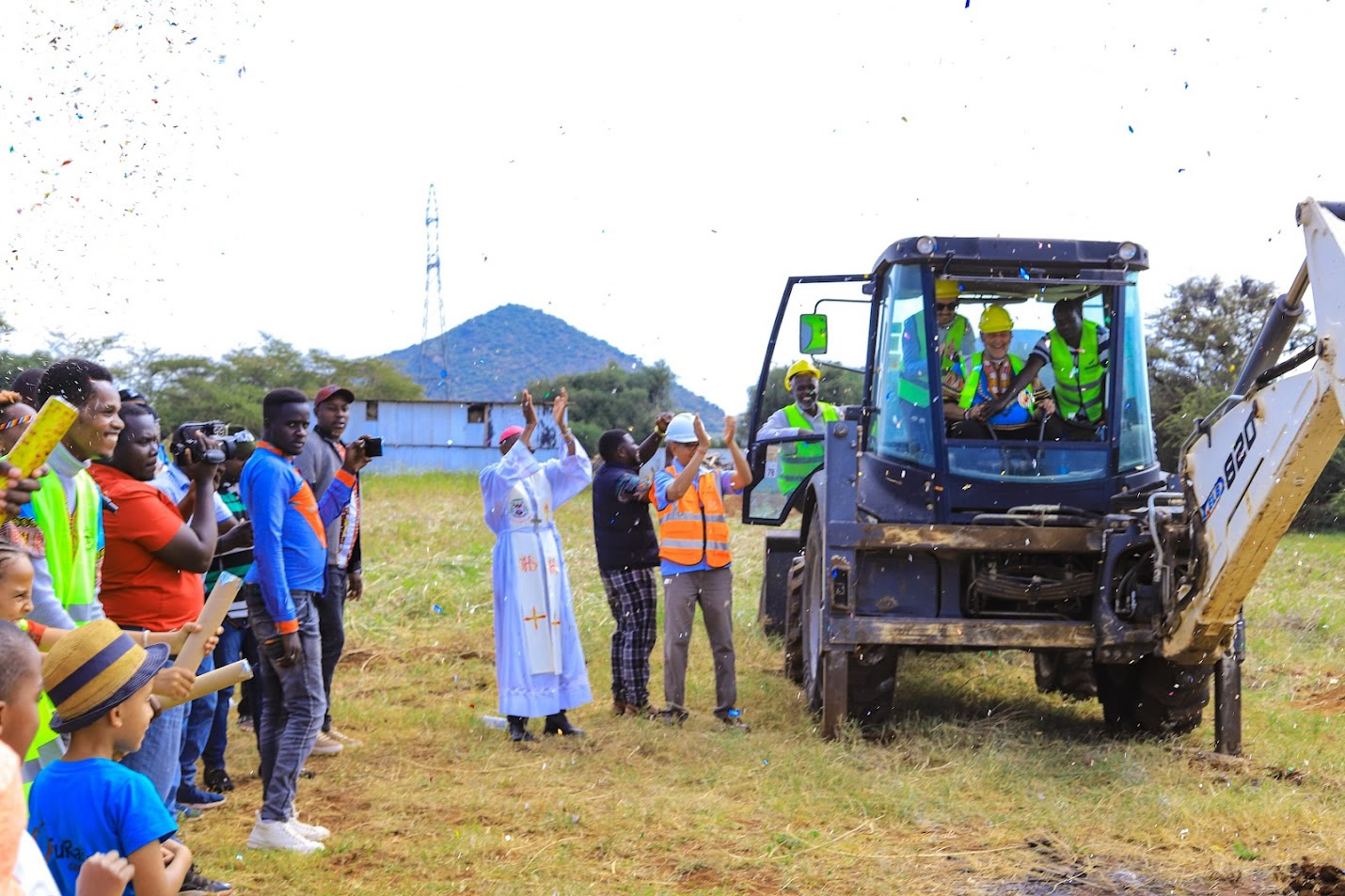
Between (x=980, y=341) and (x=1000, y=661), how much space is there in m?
3.62

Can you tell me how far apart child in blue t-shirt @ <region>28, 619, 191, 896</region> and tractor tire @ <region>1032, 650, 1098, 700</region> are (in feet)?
19.8

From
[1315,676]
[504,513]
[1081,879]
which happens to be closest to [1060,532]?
[1081,879]

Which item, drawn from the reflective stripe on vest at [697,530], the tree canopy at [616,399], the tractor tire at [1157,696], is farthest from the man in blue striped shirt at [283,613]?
the tree canopy at [616,399]

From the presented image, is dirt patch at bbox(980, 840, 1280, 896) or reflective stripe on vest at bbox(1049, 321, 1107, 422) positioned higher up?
reflective stripe on vest at bbox(1049, 321, 1107, 422)

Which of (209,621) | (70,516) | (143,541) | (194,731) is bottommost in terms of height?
(194,731)

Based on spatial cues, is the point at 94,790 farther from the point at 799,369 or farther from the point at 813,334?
the point at 799,369

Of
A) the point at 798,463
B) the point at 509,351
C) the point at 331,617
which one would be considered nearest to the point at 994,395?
the point at 798,463

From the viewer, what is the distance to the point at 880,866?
519 centimetres

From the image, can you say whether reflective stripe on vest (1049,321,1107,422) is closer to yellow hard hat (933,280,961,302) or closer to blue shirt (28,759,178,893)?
yellow hard hat (933,280,961,302)

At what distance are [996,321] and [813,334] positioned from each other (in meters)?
1.02

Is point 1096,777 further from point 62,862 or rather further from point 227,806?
point 62,862

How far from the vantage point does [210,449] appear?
5.03 metres

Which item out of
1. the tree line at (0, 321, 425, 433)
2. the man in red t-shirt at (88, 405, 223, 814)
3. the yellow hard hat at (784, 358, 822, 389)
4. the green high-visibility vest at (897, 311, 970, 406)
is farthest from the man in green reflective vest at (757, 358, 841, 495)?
the tree line at (0, 321, 425, 433)

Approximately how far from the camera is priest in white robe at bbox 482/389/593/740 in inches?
297
